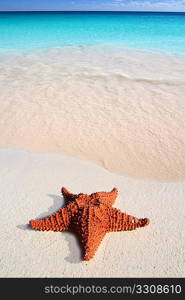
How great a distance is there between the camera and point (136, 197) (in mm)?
3574

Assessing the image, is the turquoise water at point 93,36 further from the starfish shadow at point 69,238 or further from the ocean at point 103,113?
the starfish shadow at point 69,238

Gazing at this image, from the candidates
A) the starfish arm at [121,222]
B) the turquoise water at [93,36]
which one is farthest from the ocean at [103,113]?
the turquoise water at [93,36]

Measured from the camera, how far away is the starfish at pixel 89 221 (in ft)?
8.64

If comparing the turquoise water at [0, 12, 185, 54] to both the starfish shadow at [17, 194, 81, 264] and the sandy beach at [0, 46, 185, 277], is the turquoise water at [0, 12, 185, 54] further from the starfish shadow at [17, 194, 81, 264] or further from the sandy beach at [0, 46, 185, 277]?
the starfish shadow at [17, 194, 81, 264]

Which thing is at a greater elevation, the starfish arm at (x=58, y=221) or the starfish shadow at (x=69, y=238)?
the starfish arm at (x=58, y=221)

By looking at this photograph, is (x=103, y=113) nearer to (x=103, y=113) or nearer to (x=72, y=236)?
(x=103, y=113)

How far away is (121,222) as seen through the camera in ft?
9.29

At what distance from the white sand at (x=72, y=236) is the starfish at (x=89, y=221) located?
134 mm

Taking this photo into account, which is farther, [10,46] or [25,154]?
[10,46]

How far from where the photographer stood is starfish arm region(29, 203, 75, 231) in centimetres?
280

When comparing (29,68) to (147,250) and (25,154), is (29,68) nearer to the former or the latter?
(25,154)

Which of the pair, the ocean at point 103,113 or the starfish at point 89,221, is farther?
the ocean at point 103,113

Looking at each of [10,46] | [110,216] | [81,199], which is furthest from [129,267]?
[10,46]

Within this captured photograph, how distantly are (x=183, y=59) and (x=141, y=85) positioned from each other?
476 cm
